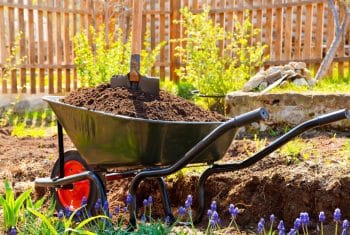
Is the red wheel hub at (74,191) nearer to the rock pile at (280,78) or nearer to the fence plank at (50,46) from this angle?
the rock pile at (280,78)

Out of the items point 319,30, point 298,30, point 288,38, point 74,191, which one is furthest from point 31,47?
point 74,191

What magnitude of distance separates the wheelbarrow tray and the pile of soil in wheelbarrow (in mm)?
91

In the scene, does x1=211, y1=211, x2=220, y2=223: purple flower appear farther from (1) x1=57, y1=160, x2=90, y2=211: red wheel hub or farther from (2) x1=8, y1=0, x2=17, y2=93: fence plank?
(2) x1=8, y1=0, x2=17, y2=93: fence plank

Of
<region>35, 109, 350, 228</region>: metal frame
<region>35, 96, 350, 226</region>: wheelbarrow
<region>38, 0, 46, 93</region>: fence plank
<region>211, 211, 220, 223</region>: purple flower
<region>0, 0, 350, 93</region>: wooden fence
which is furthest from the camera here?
<region>38, 0, 46, 93</region>: fence plank

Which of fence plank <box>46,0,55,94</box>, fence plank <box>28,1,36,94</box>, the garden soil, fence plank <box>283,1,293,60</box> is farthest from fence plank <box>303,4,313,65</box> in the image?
the garden soil

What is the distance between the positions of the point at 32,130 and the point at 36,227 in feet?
16.1

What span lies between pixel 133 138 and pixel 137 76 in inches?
20.1

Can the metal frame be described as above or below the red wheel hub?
above

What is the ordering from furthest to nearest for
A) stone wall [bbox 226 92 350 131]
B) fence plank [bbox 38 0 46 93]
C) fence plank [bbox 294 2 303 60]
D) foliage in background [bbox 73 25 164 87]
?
fence plank [bbox 38 0 46 93] < fence plank [bbox 294 2 303 60] < foliage in background [bbox 73 25 164 87] < stone wall [bbox 226 92 350 131]

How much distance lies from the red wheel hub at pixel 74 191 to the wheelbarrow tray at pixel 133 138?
1.32 feet

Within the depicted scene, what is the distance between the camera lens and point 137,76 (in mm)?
3133

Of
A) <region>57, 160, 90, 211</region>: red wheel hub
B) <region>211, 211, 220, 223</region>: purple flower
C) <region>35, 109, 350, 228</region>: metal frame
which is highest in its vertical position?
<region>35, 109, 350, 228</region>: metal frame

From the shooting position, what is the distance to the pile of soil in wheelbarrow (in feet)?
9.47

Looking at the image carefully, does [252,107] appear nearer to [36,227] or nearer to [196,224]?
[196,224]
